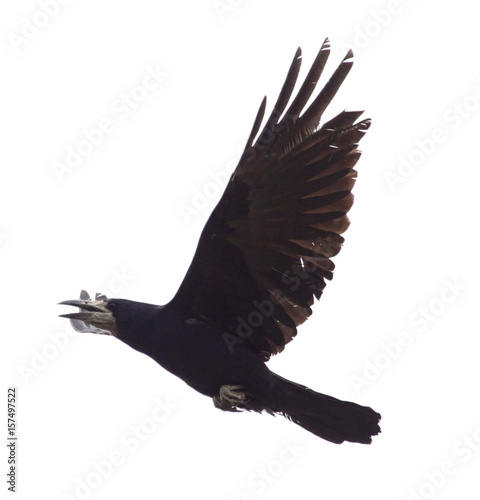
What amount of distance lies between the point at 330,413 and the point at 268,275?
1.52 metres

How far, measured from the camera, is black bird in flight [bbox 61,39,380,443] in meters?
9.24

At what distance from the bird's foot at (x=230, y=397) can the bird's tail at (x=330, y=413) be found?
0.37 meters

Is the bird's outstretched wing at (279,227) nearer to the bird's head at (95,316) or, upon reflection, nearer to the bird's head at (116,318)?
the bird's head at (116,318)

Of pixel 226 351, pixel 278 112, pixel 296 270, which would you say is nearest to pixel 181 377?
pixel 226 351

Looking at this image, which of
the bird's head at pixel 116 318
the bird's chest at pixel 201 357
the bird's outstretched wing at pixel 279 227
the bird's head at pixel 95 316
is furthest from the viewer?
the bird's head at pixel 95 316

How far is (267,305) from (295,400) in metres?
0.99

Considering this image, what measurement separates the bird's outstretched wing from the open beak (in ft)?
2.44

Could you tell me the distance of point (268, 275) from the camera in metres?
9.62

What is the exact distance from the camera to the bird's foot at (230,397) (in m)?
9.74

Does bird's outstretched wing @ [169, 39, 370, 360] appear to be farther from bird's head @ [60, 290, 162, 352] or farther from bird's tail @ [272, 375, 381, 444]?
bird's tail @ [272, 375, 381, 444]

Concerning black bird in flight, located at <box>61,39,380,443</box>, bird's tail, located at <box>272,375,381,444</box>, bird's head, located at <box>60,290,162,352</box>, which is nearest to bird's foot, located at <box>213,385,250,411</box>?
black bird in flight, located at <box>61,39,380,443</box>

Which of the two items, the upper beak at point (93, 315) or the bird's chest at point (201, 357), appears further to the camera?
the upper beak at point (93, 315)

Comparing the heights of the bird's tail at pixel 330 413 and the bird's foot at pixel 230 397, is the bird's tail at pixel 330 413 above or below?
above

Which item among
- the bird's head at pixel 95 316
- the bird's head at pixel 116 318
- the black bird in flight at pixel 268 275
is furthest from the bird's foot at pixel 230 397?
the bird's head at pixel 95 316
